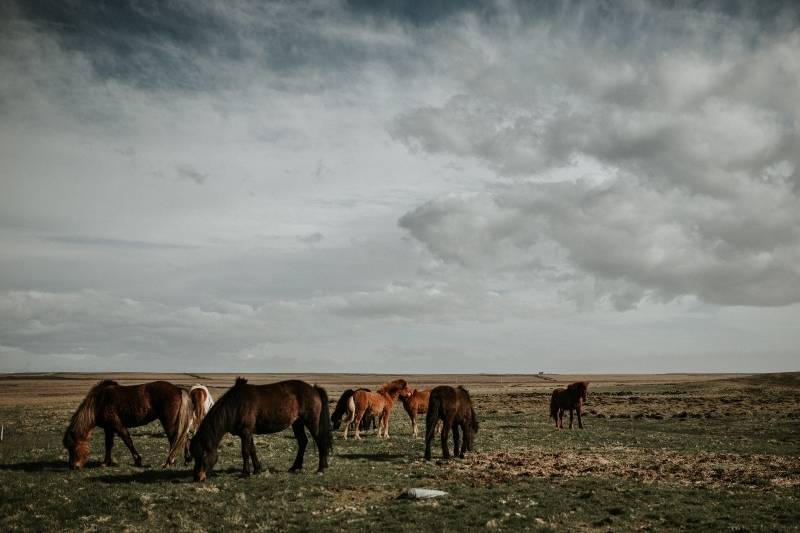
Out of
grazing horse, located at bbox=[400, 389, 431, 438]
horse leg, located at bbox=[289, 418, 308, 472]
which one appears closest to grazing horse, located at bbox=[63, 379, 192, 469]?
horse leg, located at bbox=[289, 418, 308, 472]

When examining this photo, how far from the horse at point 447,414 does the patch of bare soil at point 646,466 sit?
87cm

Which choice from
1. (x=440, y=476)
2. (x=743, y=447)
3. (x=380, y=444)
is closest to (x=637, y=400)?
(x=743, y=447)

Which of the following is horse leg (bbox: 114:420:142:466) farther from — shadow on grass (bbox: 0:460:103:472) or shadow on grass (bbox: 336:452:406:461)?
shadow on grass (bbox: 336:452:406:461)

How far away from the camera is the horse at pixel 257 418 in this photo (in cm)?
1521

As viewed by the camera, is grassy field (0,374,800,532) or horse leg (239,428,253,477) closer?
grassy field (0,374,800,532)

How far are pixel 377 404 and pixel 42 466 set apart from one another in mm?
13865

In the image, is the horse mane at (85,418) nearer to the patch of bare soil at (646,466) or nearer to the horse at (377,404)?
the horse at (377,404)

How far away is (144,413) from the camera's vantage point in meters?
18.0

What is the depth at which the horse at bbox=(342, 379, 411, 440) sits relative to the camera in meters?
26.2

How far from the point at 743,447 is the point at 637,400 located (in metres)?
38.0

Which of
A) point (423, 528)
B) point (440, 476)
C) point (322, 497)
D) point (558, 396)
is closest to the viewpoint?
point (423, 528)

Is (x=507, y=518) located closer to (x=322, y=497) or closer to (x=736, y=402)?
(x=322, y=497)

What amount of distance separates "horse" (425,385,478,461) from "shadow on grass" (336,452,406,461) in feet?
5.35

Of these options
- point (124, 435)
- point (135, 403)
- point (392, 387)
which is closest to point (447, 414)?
point (392, 387)
